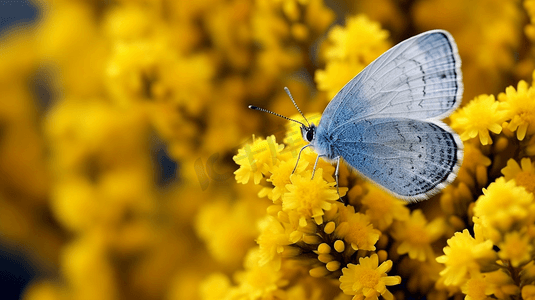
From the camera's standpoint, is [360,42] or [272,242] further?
[360,42]

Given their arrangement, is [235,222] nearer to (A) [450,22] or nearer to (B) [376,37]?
(B) [376,37]

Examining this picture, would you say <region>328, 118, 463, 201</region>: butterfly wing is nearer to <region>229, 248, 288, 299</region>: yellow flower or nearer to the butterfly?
the butterfly

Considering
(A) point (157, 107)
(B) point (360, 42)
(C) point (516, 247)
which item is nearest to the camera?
(C) point (516, 247)

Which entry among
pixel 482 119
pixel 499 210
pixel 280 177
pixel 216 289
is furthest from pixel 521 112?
pixel 216 289

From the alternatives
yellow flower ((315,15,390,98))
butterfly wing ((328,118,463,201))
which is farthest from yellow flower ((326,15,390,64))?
butterfly wing ((328,118,463,201))

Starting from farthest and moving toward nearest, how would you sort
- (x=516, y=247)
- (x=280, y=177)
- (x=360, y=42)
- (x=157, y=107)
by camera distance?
(x=157, y=107) → (x=360, y=42) → (x=280, y=177) → (x=516, y=247)

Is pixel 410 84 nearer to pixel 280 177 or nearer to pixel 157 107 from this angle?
pixel 280 177

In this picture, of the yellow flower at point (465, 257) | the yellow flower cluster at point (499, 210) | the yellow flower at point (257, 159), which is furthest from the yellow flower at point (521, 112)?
the yellow flower at point (257, 159)

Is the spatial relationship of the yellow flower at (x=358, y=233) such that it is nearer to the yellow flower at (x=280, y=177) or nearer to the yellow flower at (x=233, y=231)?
the yellow flower at (x=280, y=177)
